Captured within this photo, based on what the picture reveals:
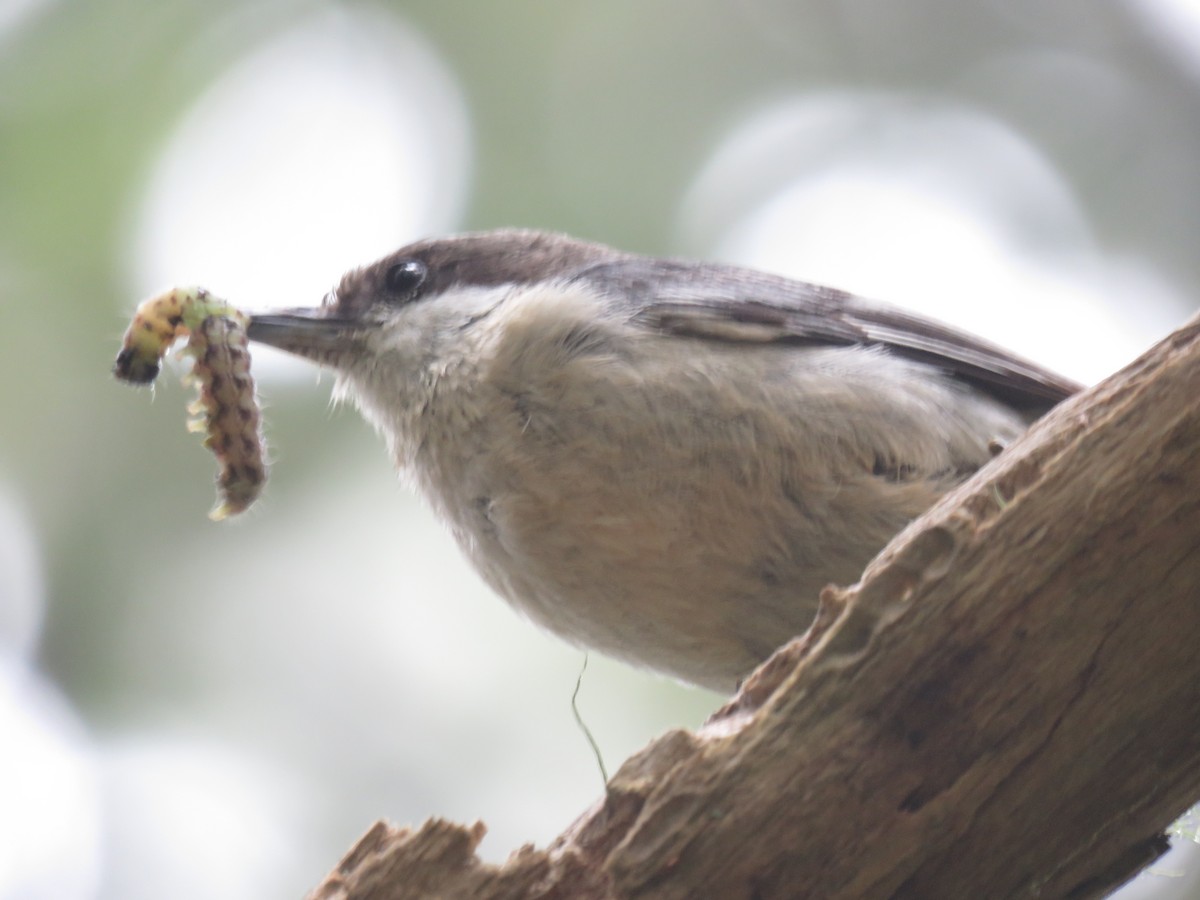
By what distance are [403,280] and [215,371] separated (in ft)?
2.51

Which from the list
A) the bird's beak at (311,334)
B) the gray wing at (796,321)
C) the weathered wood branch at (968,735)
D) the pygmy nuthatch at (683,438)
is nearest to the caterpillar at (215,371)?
the bird's beak at (311,334)

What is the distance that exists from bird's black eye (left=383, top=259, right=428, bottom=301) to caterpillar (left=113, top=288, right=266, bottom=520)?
1.74ft

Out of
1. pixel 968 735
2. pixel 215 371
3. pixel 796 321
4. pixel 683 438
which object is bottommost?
pixel 968 735

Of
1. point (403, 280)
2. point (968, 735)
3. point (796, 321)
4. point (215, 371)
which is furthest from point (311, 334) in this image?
point (968, 735)

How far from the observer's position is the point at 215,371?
11.8 ft

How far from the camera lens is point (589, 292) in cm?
363

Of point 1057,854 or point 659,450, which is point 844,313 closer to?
point 659,450

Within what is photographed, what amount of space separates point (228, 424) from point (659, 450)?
4.11 ft

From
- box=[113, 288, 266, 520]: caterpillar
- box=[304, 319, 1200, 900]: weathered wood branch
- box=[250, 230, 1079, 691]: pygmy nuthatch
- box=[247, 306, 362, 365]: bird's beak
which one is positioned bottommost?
box=[304, 319, 1200, 900]: weathered wood branch

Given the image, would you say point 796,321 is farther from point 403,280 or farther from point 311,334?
point 311,334

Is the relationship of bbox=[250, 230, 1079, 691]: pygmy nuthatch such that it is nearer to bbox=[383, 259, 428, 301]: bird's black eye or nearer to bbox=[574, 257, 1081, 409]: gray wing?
bbox=[574, 257, 1081, 409]: gray wing

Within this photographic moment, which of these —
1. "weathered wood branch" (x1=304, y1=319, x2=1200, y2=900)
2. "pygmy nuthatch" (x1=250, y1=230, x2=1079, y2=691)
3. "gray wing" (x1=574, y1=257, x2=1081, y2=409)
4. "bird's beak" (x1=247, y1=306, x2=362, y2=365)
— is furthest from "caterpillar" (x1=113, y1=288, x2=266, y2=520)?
"weathered wood branch" (x1=304, y1=319, x2=1200, y2=900)

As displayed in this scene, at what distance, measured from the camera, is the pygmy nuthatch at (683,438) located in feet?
10.7

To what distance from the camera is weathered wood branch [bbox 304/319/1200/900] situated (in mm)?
2371
